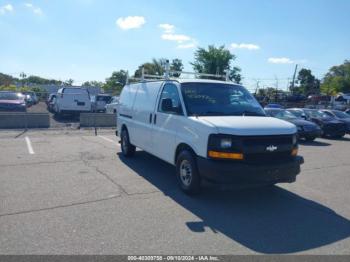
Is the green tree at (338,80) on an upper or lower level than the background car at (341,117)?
upper

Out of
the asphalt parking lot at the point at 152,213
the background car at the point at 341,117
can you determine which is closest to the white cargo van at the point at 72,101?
the asphalt parking lot at the point at 152,213

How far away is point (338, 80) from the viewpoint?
98.5 metres

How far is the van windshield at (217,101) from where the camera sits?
6.29 m

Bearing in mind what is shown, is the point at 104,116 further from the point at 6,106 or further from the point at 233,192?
the point at 233,192

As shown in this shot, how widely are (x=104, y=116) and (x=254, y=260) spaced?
586 inches

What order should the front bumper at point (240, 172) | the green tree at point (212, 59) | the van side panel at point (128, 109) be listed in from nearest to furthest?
the front bumper at point (240, 172), the van side panel at point (128, 109), the green tree at point (212, 59)

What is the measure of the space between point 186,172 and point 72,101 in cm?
1636

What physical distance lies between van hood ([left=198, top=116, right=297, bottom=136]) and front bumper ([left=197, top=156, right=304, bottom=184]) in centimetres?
51

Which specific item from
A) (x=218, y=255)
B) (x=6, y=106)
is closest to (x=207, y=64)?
(x=6, y=106)

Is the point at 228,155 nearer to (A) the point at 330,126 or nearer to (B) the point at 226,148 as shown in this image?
(B) the point at 226,148

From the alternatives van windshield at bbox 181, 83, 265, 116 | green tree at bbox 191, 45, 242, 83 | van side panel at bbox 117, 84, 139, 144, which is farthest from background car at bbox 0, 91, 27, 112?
green tree at bbox 191, 45, 242, 83

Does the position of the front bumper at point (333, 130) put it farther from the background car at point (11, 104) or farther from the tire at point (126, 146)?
the background car at point (11, 104)

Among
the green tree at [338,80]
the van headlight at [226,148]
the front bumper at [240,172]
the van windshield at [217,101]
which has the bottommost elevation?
the front bumper at [240,172]

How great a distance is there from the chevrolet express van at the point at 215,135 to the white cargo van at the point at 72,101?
45.8 feet
